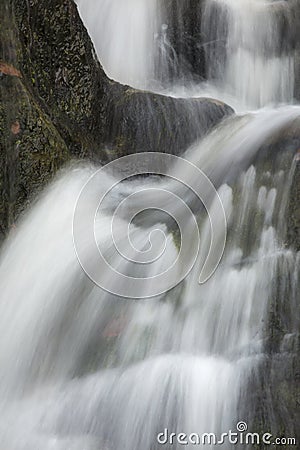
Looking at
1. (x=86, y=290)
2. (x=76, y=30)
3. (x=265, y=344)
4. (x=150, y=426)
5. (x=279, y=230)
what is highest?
(x=76, y=30)

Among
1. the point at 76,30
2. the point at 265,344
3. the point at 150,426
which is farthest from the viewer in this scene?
the point at 76,30

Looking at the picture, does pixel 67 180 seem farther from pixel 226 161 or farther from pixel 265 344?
pixel 265 344

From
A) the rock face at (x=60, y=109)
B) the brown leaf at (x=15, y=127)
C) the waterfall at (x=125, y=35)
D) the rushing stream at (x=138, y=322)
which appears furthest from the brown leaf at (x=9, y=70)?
the waterfall at (x=125, y=35)

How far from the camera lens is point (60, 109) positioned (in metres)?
5.86

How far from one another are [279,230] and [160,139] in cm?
193

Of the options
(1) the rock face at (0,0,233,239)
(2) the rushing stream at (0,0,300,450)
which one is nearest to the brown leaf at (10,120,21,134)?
(1) the rock face at (0,0,233,239)

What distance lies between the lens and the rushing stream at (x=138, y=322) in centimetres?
383

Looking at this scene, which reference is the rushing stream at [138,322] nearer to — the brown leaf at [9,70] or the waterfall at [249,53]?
the brown leaf at [9,70]

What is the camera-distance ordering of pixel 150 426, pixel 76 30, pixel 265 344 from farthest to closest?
pixel 76 30 → pixel 265 344 → pixel 150 426

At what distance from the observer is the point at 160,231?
496 centimetres

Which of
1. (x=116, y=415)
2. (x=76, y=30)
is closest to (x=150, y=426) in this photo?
(x=116, y=415)

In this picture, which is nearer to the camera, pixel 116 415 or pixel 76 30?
pixel 116 415

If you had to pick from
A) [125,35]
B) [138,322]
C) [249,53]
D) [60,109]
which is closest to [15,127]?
[60,109]

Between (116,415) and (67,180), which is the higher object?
(67,180)
